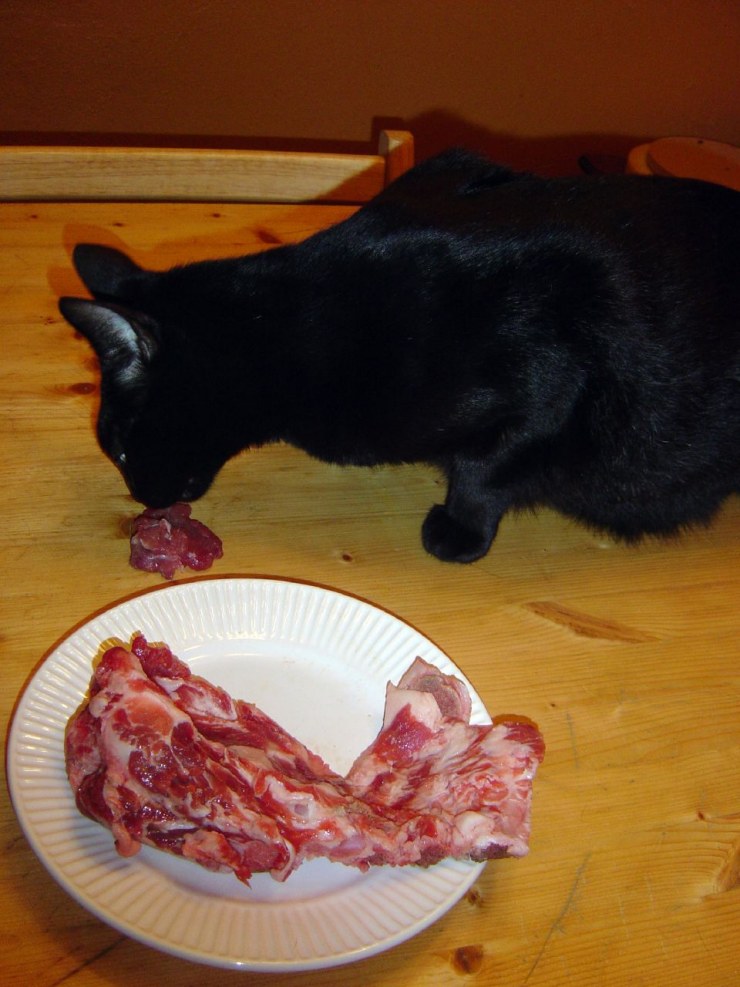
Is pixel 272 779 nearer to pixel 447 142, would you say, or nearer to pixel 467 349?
pixel 467 349

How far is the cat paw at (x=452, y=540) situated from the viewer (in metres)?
0.96

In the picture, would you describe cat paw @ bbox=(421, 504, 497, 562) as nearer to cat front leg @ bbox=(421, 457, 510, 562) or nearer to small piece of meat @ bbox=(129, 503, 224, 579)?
cat front leg @ bbox=(421, 457, 510, 562)

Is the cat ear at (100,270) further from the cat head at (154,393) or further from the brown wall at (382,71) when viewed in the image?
the brown wall at (382,71)

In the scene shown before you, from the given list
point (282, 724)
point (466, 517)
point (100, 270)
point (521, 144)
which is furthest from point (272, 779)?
point (521, 144)

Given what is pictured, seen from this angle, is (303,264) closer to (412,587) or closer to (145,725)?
(412,587)

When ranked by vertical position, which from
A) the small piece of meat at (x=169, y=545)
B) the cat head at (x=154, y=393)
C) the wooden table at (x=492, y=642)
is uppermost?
the cat head at (x=154, y=393)

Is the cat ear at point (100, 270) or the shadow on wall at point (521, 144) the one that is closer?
the cat ear at point (100, 270)

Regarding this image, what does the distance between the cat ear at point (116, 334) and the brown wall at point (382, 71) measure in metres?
1.34

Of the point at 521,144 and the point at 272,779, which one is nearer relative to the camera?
the point at 272,779

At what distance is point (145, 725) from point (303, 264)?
0.52 m

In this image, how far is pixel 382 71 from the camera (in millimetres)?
2127

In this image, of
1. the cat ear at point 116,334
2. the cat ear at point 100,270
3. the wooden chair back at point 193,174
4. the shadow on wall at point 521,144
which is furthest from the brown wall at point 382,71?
the cat ear at point 116,334

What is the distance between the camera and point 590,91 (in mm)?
2373

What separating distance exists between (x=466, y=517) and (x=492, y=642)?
16cm
